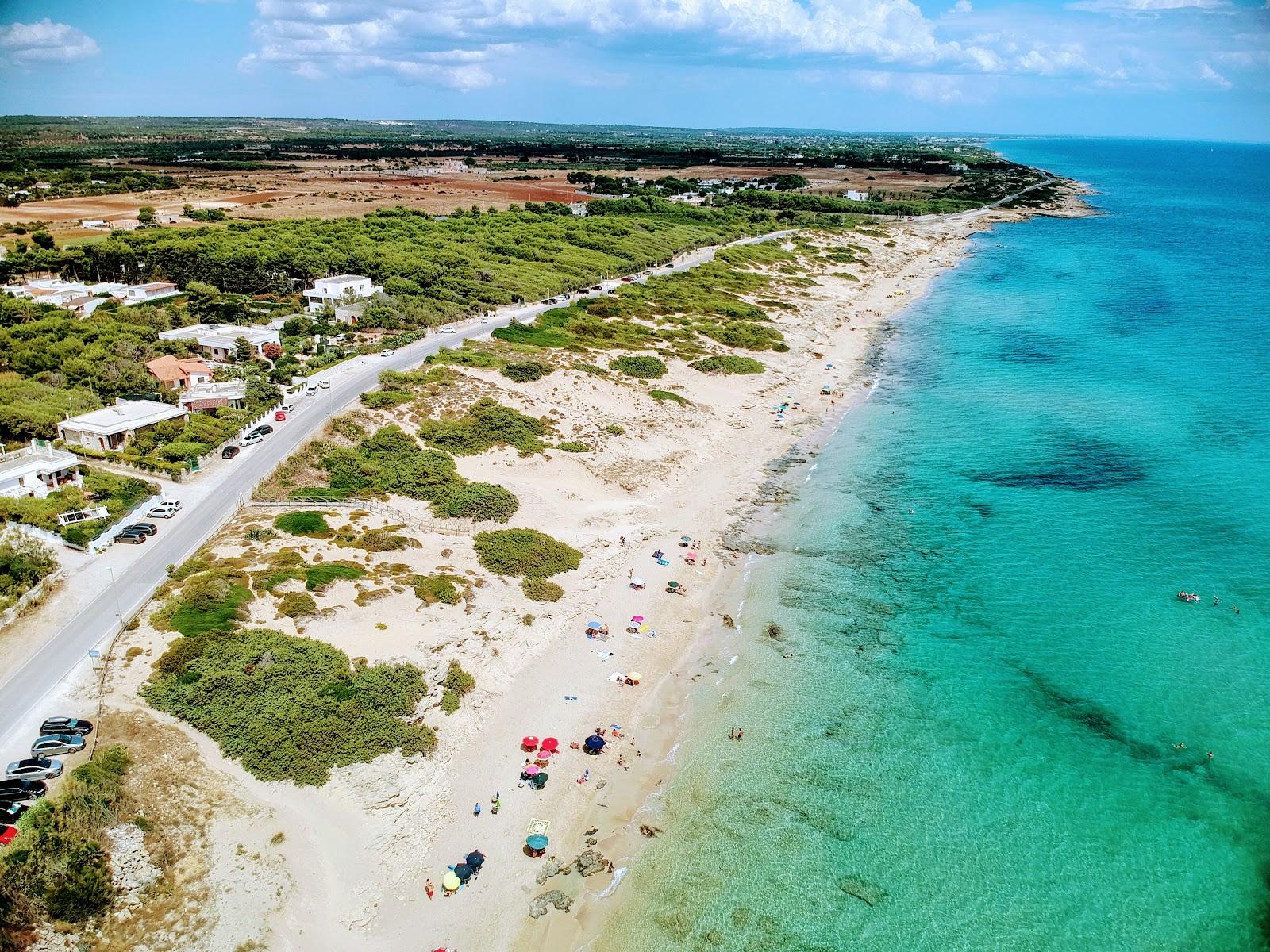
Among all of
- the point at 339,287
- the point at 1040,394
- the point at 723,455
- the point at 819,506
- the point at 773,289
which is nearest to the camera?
the point at 819,506

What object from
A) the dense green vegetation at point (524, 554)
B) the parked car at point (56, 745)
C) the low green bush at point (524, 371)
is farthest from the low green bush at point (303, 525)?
the low green bush at point (524, 371)

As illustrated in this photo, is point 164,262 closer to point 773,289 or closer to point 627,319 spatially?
point 627,319

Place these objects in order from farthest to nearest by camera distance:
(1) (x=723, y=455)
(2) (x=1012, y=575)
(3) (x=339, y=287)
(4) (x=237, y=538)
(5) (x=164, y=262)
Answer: (5) (x=164, y=262), (3) (x=339, y=287), (1) (x=723, y=455), (2) (x=1012, y=575), (4) (x=237, y=538)

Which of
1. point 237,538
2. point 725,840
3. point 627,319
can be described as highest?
point 627,319

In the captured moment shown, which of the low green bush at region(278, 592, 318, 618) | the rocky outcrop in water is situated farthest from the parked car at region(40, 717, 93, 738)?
the rocky outcrop in water

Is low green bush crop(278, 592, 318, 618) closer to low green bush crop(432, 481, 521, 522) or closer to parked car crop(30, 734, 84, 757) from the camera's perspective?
parked car crop(30, 734, 84, 757)

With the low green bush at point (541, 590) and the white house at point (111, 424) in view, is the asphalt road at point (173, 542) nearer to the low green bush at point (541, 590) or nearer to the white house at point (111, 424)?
the white house at point (111, 424)

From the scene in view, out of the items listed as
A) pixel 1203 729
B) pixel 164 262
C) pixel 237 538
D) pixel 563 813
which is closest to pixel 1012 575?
pixel 1203 729
